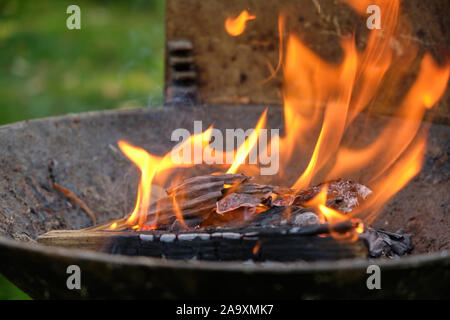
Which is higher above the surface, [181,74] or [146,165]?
[181,74]

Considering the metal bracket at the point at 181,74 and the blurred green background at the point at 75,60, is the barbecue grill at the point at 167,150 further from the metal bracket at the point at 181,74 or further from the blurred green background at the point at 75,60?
the blurred green background at the point at 75,60

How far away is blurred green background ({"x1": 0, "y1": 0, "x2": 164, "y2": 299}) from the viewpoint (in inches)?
178

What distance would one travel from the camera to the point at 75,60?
5520 millimetres

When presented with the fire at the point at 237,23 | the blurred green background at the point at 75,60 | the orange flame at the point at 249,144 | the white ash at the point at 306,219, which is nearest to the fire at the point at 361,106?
the orange flame at the point at 249,144

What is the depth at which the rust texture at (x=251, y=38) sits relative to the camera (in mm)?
2229

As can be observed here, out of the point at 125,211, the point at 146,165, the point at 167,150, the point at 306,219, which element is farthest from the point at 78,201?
the point at 306,219

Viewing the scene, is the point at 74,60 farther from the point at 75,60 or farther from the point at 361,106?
the point at 361,106

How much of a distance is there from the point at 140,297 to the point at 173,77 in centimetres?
139

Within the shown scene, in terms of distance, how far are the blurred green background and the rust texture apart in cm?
176

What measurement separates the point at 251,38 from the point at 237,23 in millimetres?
89

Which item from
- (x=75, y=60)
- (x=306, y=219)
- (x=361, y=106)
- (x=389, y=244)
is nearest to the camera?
(x=306, y=219)

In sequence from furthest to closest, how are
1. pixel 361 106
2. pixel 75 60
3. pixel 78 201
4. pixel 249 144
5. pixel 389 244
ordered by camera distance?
pixel 75 60, pixel 361 106, pixel 249 144, pixel 78 201, pixel 389 244
